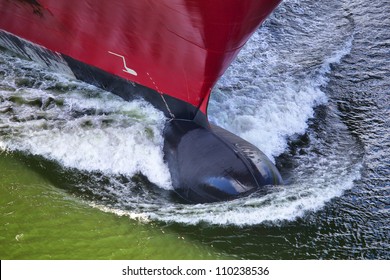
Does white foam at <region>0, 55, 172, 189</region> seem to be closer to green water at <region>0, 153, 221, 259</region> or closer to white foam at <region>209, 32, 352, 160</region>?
green water at <region>0, 153, 221, 259</region>

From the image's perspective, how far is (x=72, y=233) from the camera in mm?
3738

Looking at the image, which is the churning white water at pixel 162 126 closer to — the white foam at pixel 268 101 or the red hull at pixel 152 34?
the white foam at pixel 268 101

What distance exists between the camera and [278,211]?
13.1 ft

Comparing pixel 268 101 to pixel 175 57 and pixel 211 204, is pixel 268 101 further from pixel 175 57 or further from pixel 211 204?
pixel 211 204

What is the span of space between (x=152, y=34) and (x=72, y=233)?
1964 mm

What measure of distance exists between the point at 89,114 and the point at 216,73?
1.70m

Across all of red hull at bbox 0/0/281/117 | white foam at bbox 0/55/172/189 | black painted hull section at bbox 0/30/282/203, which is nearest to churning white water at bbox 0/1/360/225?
white foam at bbox 0/55/172/189

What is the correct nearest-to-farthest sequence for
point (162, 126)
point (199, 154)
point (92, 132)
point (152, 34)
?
point (152, 34), point (199, 154), point (92, 132), point (162, 126)

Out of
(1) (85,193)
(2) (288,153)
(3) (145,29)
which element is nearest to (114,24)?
(3) (145,29)

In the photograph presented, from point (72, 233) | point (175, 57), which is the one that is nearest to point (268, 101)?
point (175, 57)

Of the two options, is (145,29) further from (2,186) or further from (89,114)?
(2,186)

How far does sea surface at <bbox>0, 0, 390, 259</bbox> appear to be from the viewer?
3750mm

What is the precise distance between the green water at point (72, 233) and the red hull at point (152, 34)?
59.3 inches

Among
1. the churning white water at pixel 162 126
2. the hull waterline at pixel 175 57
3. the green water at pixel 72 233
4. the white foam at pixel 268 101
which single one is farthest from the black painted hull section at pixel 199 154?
the green water at pixel 72 233
